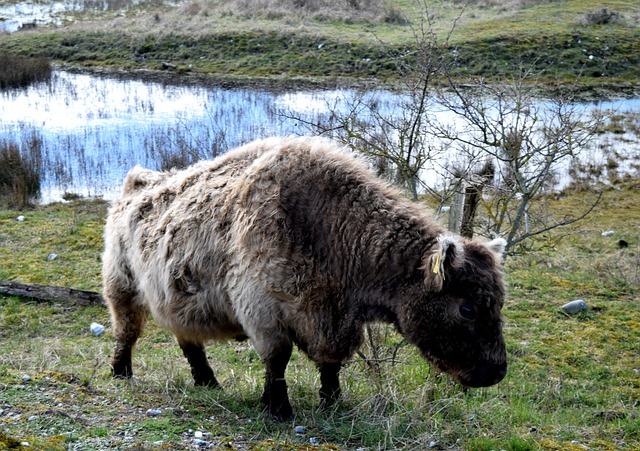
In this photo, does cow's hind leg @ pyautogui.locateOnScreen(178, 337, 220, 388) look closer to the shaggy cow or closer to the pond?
the shaggy cow

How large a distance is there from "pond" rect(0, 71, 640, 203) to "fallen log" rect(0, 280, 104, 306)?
193 inches

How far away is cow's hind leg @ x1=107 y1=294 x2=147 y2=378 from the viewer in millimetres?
7426

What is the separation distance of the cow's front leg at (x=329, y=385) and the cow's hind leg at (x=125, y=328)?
7.69ft

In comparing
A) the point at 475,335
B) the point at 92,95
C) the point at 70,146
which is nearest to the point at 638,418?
the point at 475,335

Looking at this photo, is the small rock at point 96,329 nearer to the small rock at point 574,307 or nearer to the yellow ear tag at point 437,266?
the yellow ear tag at point 437,266

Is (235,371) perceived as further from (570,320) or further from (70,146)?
(70,146)

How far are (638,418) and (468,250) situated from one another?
250cm

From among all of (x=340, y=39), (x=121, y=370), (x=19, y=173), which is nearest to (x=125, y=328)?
(x=121, y=370)

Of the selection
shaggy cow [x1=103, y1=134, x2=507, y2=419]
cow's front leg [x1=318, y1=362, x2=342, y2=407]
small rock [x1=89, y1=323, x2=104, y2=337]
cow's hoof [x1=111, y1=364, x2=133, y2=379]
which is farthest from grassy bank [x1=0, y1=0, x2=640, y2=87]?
cow's front leg [x1=318, y1=362, x2=342, y2=407]

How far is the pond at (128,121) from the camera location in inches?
735

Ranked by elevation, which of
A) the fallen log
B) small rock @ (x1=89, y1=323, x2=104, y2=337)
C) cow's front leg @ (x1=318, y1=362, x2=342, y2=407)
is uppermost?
cow's front leg @ (x1=318, y1=362, x2=342, y2=407)

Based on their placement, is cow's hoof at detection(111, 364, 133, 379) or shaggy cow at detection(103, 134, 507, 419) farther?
cow's hoof at detection(111, 364, 133, 379)

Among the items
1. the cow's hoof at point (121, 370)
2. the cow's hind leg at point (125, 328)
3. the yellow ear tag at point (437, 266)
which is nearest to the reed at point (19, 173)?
the cow's hind leg at point (125, 328)

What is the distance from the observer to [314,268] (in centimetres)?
560
